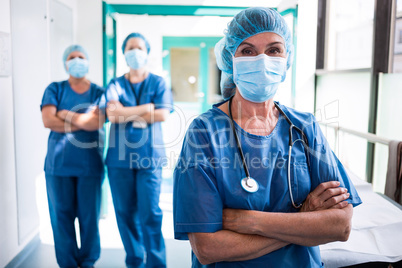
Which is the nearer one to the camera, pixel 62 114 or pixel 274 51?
pixel 274 51

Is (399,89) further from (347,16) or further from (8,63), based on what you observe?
(8,63)

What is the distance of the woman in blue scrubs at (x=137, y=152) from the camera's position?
2064 millimetres

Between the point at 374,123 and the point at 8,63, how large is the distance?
6.73ft

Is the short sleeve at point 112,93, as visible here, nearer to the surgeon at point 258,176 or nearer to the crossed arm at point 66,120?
the crossed arm at point 66,120

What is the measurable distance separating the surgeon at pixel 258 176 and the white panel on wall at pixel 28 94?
1.59 m

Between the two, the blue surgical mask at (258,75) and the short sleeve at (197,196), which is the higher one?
the blue surgical mask at (258,75)

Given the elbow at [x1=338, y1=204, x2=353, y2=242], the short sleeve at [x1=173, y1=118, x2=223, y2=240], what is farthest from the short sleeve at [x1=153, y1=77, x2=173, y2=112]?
the elbow at [x1=338, y1=204, x2=353, y2=242]

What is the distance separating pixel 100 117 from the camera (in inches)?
81.3

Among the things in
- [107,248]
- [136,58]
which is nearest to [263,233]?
[136,58]

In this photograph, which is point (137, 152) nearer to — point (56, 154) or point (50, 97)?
point (56, 154)

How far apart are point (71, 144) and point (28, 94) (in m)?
0.56

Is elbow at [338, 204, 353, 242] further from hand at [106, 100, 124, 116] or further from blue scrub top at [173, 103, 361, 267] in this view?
hand at [106, 100, 124, 116]

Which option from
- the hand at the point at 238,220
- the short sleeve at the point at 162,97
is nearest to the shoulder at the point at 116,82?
the short sleeve at the point at 162,97

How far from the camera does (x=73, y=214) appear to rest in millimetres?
2113
